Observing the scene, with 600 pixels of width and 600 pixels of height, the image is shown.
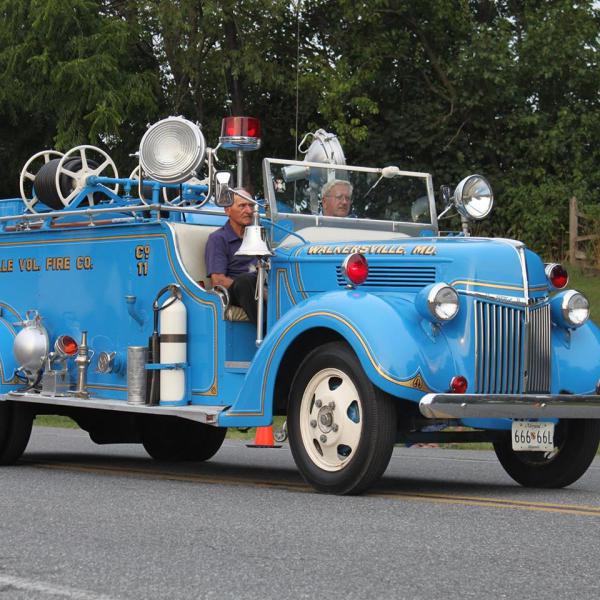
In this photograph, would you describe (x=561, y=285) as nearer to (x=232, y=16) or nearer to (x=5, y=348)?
(x=5, y=348)

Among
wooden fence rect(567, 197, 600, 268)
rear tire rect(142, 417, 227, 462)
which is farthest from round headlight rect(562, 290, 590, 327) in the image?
wooden fence rect(567, 197, 600, 268)

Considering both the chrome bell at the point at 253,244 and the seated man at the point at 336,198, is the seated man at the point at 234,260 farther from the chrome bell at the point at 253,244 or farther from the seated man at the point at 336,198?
the seated man at the point at 336,198

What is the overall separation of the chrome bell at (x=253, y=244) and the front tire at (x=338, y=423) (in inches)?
39.1

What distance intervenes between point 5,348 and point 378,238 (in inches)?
125

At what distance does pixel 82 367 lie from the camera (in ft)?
37.0

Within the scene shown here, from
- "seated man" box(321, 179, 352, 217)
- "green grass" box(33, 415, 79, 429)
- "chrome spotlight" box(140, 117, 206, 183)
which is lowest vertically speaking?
"green grass" box(33, 415, 79, 429)

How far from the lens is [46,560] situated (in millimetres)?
6551

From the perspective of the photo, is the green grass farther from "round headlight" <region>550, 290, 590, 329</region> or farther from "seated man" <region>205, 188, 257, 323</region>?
"round headlight" <region>550, 290, 590, 329</region>

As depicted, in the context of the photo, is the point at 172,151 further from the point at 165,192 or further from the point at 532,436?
the point at 532,436

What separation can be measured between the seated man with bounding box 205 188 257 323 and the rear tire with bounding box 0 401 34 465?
2.32 meters

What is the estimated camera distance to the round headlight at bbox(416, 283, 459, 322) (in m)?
8.86

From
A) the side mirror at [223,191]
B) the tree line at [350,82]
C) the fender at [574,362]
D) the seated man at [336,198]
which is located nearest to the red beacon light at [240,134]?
the side mirror at [223,191]

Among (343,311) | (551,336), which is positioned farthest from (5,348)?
(551,336)

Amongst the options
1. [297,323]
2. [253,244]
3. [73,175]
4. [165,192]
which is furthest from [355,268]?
[73,175]
